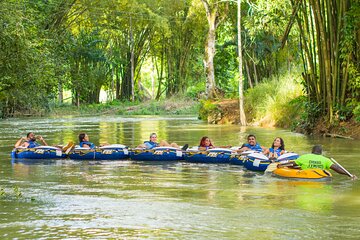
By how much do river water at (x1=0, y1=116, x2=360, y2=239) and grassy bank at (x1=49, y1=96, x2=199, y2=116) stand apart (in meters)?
31.9

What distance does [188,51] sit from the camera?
2169 inches

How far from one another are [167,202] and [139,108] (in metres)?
40.5

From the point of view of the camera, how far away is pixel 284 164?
14.3 m

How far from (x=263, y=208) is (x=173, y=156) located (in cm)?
733

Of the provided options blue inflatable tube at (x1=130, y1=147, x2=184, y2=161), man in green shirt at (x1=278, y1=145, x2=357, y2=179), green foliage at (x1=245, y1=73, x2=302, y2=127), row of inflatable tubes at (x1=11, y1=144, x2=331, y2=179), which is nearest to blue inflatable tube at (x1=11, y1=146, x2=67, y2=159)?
row of inflatable tubes at (x1=11, y1=144, x2=331, y2=179)

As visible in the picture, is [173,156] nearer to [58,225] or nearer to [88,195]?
[88,195]

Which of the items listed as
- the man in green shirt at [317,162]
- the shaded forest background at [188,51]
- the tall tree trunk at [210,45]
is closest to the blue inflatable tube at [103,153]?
the shaded forest background at [188,51]

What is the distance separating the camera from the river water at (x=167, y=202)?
29.3 feet

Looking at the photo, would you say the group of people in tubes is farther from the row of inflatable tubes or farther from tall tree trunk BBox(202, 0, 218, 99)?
tall tree trunk BBox(202, 0, 218, 99)

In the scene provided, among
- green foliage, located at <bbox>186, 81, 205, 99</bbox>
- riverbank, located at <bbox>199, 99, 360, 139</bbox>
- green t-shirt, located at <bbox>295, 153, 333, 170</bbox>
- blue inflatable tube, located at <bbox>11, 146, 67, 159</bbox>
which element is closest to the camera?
green t-shirt, located at <bbox>295, 153, 333, 170</bbox>

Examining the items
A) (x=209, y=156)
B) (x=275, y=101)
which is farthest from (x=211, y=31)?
(x=209, y=156)

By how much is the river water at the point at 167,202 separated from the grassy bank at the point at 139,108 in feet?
105

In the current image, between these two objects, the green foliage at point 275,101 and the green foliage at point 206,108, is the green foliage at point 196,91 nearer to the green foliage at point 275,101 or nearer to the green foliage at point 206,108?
the green foliage at point 206,108

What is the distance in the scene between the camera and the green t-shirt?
44.2 feet
